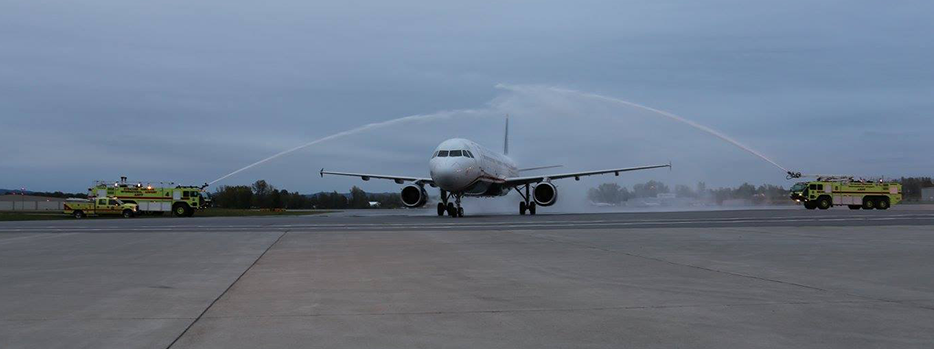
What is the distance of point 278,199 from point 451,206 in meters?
69.0

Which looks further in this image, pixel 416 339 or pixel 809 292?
pixel 809 292

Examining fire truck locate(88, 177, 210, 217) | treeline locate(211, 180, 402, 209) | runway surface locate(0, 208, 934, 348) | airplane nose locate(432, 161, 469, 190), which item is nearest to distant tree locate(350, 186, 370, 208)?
treeline locate(211, 180, 402, 209)

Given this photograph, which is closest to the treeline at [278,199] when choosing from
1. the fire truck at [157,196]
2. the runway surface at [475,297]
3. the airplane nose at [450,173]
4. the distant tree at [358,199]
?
the distant tree at [358,199]

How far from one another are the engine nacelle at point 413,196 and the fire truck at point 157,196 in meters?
20.8

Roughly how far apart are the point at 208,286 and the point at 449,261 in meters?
4.34

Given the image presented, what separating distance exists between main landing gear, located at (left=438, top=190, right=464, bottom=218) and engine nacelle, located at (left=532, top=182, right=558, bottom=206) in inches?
215

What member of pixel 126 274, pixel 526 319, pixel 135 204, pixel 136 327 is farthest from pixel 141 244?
pixel 135 204

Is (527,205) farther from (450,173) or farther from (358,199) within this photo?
(358,199)

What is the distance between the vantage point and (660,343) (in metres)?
5.47

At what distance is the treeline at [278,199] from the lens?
10436 cm

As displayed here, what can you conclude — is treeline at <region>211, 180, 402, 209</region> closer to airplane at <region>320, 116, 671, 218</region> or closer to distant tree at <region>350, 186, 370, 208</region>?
distant tree at <region>350, 186, 370, 208</region>

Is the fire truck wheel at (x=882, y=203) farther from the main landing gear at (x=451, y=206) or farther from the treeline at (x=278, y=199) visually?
the treeline at (x=278, y=199)

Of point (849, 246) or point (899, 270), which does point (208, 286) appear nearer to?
point (899, 270)

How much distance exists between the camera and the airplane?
37.2 meters
